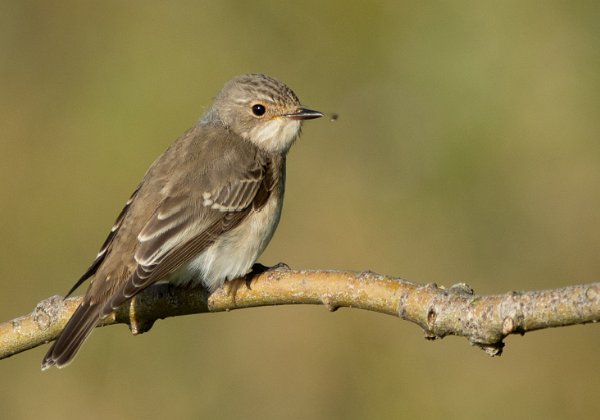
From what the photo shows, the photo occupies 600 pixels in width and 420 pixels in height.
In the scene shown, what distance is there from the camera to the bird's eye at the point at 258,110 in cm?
773

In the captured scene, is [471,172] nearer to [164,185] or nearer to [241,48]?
[241,48]

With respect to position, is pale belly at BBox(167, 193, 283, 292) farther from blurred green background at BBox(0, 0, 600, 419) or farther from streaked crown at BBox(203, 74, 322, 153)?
blurred green background at BBox(0, 0, 600, 419)

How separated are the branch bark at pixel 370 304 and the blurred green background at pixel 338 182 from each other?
8.32 ft

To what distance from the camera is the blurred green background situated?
342 inches

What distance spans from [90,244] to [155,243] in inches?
131

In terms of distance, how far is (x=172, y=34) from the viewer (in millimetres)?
11516

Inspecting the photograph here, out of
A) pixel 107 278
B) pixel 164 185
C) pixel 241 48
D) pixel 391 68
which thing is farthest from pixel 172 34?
pixel 107 278

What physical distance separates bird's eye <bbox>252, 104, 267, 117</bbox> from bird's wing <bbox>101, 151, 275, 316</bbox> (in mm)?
402

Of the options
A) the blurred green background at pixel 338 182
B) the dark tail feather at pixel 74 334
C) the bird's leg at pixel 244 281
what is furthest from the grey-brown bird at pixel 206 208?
the blurred green background at pixel 338 182

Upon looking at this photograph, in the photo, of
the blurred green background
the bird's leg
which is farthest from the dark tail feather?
the blurred green background

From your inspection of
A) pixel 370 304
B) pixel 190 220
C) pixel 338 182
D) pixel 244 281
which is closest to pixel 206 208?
pixel 190 220

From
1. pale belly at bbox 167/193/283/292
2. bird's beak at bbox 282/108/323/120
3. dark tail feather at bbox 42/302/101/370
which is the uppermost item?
bird's beak at bbox 282/108/323/120

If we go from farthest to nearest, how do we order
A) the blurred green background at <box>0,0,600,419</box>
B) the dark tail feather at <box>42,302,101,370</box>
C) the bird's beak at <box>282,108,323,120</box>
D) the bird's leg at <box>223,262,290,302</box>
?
1. the blurred green background at <box>0,0,600,419</box>
2. the bird's beak at <box>282,108,323,120</box>
3. the bird's leg at <box>223,262,290,302</box>
4. the dark tail feather at <box>42,302,101,370</box>

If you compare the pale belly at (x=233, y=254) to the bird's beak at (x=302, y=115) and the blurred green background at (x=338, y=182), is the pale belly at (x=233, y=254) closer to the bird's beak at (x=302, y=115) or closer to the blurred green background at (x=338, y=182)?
the bird's beak at (x=302, y=115)
